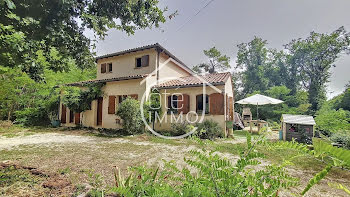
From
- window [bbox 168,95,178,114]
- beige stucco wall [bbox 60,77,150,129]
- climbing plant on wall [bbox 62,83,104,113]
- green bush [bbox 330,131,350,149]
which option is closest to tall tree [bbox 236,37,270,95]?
window [bbox 168,95,178,114]

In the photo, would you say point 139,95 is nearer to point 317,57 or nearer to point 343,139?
point 343,139

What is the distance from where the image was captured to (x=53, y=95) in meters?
13.9

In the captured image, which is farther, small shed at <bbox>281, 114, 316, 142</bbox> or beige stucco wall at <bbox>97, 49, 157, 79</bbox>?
beige stucco wall at <bbox>97, 49, 157, 79</bbox>

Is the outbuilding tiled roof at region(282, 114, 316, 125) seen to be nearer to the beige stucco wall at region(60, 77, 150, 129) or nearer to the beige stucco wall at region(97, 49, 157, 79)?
the beige stucco wall at region(60, 77, 150, 129)

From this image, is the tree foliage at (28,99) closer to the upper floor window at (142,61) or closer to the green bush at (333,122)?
the upper floor window at (142,61)

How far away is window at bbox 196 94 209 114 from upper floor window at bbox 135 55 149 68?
516 centimetres

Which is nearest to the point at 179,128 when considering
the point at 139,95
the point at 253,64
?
the point at 139,95

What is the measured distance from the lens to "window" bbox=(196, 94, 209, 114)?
1019 cm

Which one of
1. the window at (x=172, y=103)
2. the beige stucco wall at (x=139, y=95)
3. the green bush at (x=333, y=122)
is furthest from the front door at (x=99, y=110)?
the green bush at (x=333, y=122)

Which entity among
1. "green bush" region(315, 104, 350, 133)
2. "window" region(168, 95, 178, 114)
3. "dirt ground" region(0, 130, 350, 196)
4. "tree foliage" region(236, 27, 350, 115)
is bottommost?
"dirt ground" region(0, 130, 350, 196)

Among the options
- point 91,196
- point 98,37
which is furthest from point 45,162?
point 98,37

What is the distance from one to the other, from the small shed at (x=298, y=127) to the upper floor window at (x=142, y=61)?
396 inches

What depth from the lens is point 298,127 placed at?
26.4ft

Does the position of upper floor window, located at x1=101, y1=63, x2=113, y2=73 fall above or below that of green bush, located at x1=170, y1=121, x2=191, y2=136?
above
